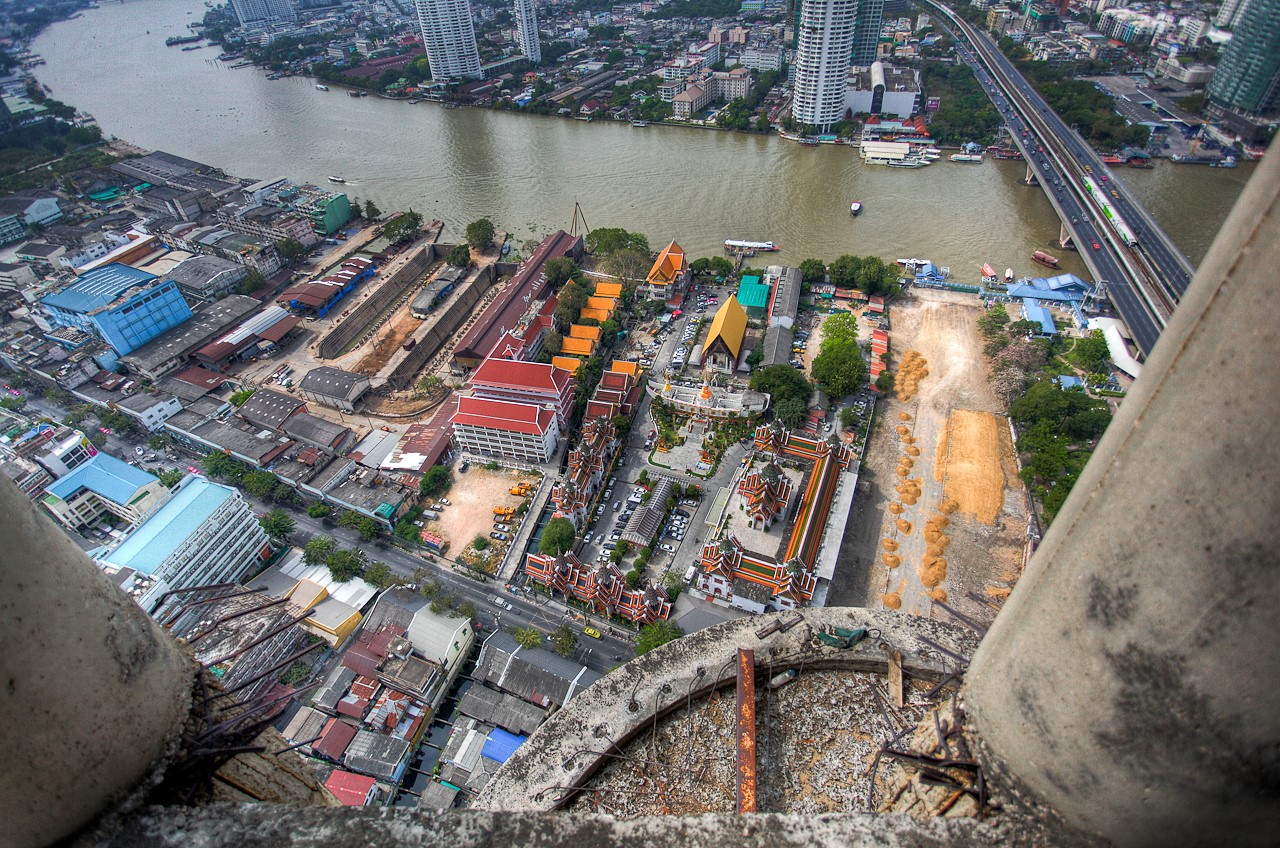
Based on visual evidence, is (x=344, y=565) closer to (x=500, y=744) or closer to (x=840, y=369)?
(x=500, y=744)


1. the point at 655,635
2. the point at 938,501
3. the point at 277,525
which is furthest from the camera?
the point at 938,501

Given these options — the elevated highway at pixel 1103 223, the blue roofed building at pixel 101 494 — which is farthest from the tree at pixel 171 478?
the elevated highway at pixel 1103 223

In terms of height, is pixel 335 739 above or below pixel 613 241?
below

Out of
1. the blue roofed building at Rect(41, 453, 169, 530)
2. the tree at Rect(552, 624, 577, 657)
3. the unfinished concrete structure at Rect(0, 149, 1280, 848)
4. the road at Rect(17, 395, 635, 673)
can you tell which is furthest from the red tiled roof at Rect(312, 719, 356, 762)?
the unfinished concrete structure at Rect(0, 149, 1280, 848)

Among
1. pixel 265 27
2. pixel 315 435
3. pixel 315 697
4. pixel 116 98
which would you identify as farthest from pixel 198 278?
pixel 265 27

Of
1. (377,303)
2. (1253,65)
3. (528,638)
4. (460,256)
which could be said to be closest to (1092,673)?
(528,638)

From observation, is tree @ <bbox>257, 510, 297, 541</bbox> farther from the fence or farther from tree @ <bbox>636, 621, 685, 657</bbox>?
tree @ <bbox>636, 621, 685, 657</bbox>

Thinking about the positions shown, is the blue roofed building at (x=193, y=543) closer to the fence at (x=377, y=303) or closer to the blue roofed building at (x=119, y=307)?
the fence at (x=377, y=303)
